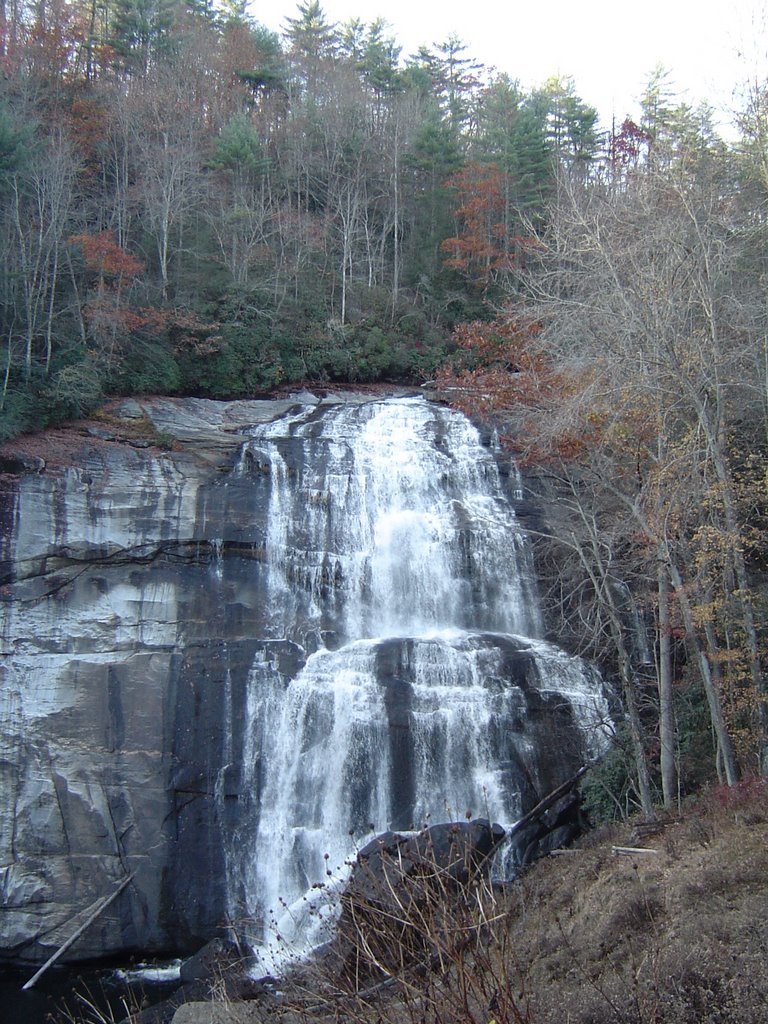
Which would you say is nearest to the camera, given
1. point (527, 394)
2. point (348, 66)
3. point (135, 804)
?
point (135, 804)

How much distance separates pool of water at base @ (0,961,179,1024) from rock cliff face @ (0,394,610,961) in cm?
37

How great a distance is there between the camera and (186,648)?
15.0 meters

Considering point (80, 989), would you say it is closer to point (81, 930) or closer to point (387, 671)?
point (81, 930)

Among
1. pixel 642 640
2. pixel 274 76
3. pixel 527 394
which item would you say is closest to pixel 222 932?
pixel 642 640

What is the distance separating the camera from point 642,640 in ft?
52.0

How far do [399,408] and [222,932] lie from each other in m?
12.6

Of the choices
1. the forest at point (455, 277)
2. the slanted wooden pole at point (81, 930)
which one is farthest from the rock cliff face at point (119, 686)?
the forest at point (455, 277)

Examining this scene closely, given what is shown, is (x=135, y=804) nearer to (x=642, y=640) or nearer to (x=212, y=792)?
(x=212, y=792)

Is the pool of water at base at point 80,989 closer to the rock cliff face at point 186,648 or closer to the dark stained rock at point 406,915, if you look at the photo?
the rock cliff face at point 186,648

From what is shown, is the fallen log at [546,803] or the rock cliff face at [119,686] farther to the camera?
the rock cliff face at [119,686]

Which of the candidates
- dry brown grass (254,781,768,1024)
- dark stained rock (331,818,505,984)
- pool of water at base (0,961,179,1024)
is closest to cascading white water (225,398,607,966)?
pool of water at base (0,961,179,1024)

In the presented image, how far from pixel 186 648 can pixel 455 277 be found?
20.1m

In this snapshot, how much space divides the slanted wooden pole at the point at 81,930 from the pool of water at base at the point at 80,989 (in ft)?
0.37

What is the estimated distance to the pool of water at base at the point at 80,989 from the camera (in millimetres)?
11969
